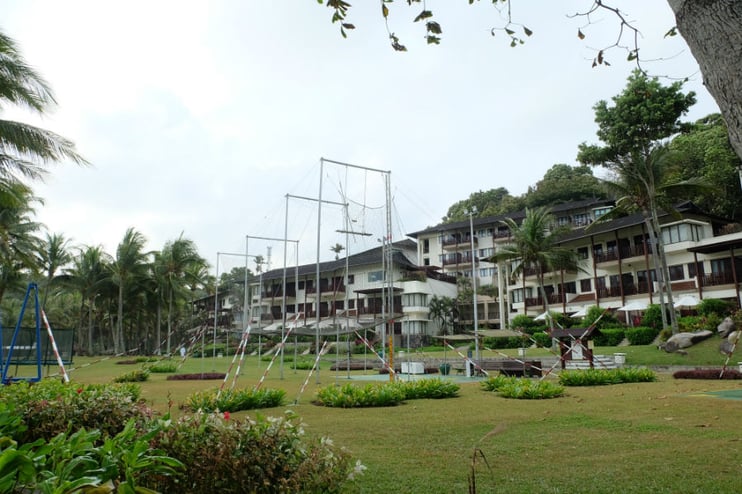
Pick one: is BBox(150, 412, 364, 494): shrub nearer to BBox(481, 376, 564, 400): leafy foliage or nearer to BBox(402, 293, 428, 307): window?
BBox(481, 376, 564, 400): leafy foliage

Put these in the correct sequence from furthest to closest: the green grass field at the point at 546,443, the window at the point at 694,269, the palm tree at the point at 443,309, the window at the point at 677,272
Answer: the palm tree at the point at 443,309
the window at the point at 677,272
the window at the point at 694,269
the green grass field at the point at 546,443

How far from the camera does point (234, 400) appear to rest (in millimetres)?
11562

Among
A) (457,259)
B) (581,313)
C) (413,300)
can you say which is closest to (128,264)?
(413,300)

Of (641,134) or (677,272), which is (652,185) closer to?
(641,134)

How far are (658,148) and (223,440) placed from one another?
34634mm

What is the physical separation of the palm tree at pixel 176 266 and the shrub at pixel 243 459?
2072 inches

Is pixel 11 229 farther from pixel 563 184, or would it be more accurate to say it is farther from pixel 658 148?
pixel 563 184

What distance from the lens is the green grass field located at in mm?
5191

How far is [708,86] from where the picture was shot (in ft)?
9.66

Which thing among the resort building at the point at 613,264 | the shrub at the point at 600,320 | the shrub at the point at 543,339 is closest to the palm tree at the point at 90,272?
the resort building at the point at 613,264

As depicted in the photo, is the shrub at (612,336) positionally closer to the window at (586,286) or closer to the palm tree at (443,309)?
the window at (586,286)

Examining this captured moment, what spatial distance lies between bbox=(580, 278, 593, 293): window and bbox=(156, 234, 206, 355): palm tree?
39.4m

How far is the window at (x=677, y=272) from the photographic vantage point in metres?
40.8

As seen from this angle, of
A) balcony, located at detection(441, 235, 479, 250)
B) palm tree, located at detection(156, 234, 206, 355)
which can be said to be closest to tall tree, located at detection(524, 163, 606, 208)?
balcony, located at detection(441, 235, 479, 250)
